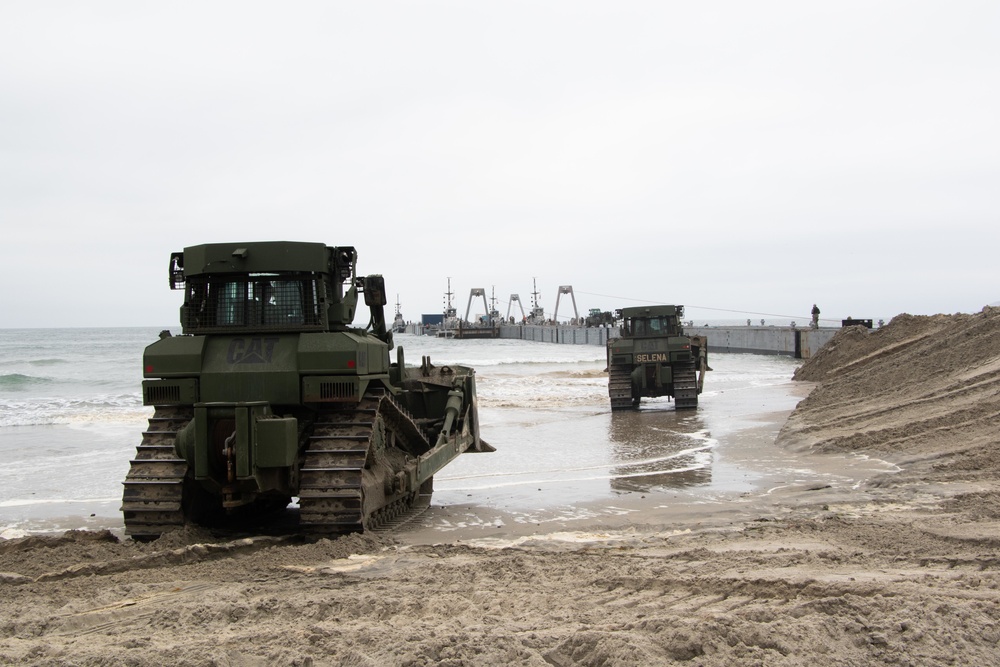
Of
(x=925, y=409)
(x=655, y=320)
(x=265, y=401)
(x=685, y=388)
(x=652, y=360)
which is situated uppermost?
(x=655, y=320)

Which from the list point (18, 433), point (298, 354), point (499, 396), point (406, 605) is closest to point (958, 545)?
point (406, 605)

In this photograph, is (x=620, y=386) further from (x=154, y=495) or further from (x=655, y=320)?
(x=154, y=495)

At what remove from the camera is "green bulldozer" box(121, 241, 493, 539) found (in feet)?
23.2

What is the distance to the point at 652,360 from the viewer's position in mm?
21609

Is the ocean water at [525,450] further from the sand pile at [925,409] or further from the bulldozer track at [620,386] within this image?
the sand pile at [925,409]

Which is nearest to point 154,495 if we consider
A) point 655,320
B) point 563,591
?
point 563,591

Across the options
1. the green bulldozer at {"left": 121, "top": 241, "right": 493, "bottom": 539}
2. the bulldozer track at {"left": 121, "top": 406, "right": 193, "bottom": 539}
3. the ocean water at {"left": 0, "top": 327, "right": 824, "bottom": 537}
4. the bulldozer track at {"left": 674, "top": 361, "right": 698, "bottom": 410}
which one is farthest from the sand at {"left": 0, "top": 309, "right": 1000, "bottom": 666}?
the bulldozer track at {"left": 674, "top": 361, "right": 698, "bottom": 410}

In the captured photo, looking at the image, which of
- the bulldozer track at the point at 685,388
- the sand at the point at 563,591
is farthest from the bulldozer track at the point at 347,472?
the bulldozer track at the point at 685,388

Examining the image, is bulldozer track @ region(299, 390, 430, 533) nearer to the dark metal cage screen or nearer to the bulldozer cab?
the dark metal cage screen

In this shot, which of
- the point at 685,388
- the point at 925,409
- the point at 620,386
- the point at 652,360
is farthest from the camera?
the point at 620,386

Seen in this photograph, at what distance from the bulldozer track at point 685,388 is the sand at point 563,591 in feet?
39.9

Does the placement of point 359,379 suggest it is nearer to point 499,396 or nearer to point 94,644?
point 94,644

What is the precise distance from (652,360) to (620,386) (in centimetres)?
102

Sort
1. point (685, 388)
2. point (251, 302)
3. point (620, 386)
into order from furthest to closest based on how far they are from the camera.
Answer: point (620, 386) < point (685, 388) < point (251, 302)
